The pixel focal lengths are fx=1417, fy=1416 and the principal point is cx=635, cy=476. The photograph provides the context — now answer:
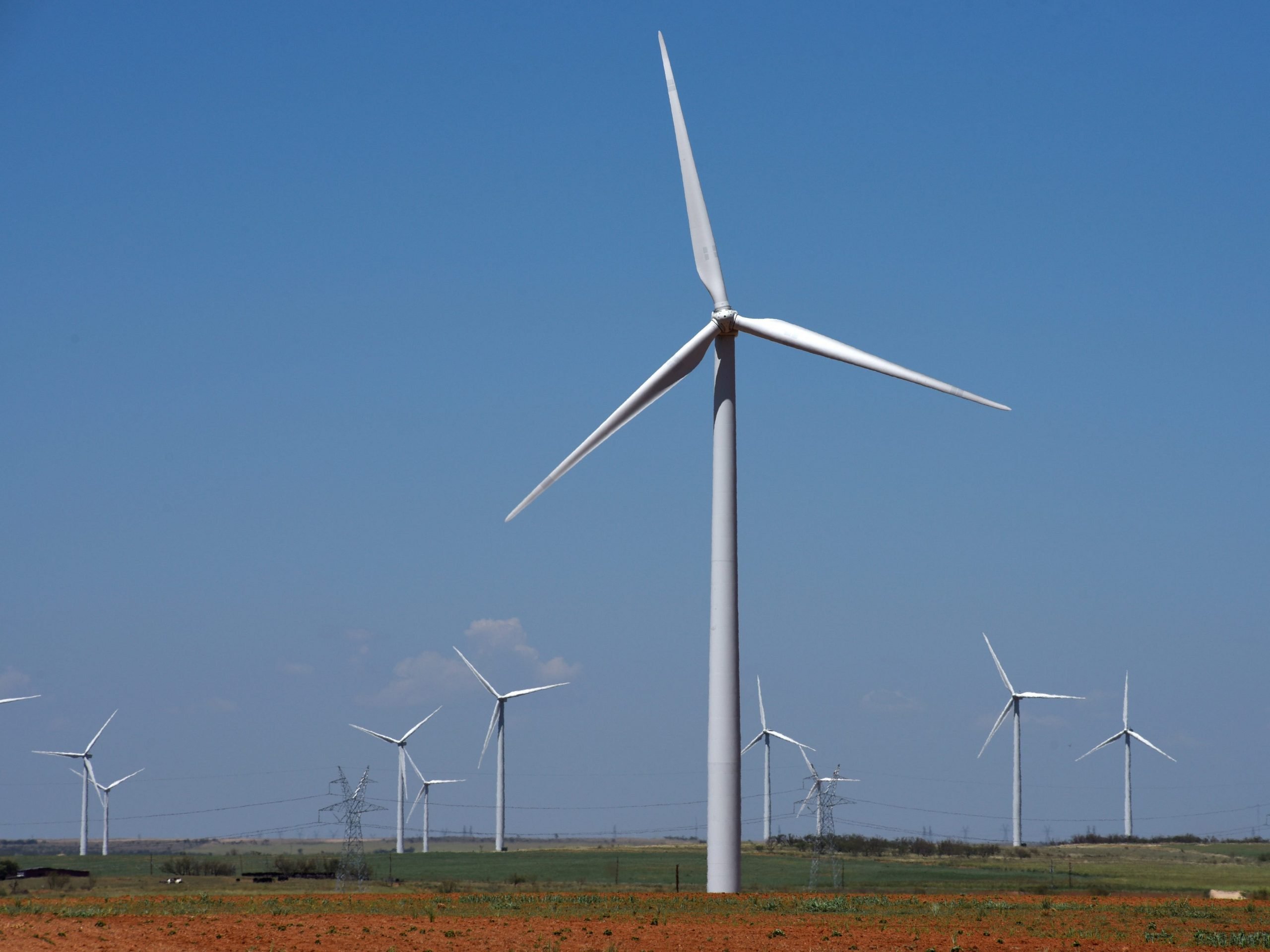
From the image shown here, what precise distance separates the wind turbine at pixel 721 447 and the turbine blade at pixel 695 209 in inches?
1.4

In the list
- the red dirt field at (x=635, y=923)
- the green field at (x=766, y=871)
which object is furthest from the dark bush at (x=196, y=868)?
the red dirt field at (x=635, y=923)

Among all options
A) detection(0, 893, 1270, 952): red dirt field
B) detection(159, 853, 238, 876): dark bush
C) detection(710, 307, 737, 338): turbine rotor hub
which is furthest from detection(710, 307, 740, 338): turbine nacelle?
detection(159, 853, 238, 876): dark bush

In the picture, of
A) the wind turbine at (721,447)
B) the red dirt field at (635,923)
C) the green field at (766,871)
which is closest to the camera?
the red dirt field at (635,923)

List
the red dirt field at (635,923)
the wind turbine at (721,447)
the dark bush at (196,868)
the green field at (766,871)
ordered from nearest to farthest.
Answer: the red dirt field at (635,923) < the wind turbine at (721,447) < the green field at (766,871) < the dark bush at (196,868)

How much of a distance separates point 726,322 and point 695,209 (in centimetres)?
607

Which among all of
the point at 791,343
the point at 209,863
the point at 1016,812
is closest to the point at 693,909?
the point at 791,343

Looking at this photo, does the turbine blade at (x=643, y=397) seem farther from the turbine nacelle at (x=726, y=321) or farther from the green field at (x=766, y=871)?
the green field at (x=766, y=871)

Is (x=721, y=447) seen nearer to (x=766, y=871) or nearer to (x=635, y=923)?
(x=635, y=923)

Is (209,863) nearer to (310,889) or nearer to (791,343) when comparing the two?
(310,889)

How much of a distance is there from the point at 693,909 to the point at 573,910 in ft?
13.0


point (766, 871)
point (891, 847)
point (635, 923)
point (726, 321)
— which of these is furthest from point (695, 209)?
point (891, 847)

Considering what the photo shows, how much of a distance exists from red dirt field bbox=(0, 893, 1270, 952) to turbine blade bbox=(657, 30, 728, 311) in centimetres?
2387

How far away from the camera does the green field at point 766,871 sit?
234ft

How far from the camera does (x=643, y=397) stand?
179 ft
